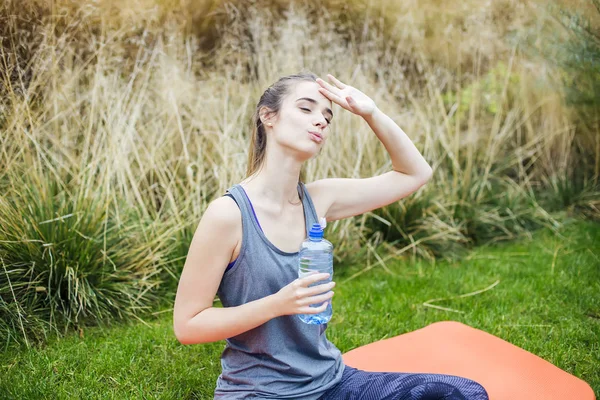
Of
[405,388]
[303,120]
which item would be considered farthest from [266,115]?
[405,388]

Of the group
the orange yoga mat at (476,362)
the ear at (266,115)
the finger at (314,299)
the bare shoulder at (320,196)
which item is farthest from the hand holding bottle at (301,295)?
the orange yoga mat at (476,362)

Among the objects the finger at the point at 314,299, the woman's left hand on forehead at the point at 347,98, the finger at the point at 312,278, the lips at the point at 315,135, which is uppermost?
the woman's left hand on forehead at the point at 347,98

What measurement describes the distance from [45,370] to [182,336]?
1.44m

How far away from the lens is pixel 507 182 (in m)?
6.55

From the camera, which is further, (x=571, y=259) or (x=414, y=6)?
(x=414, y=6)

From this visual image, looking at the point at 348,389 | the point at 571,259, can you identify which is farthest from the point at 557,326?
the point at 348,389

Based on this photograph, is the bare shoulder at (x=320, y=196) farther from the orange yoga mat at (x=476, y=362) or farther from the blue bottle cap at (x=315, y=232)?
the orange yoga mat at (x=476, y=362)

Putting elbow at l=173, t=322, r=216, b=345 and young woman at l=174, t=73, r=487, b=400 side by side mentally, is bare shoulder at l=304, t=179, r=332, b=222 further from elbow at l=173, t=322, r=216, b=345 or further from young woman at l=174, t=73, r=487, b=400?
elbow at l=173, t=322, r=216, b=345

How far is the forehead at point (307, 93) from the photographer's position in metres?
2.32

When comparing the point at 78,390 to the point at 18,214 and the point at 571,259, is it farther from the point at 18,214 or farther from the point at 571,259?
the point at 571,259

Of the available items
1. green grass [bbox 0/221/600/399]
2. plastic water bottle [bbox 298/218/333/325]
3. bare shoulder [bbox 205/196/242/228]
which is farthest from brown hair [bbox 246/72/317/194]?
green grass [bbox 0/221/600/399]

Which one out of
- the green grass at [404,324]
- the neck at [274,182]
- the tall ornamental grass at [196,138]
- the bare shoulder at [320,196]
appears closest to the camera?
the neck at [274,182]

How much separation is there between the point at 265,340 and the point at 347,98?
101cm

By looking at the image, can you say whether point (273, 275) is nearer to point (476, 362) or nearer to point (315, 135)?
point (315, 135)
